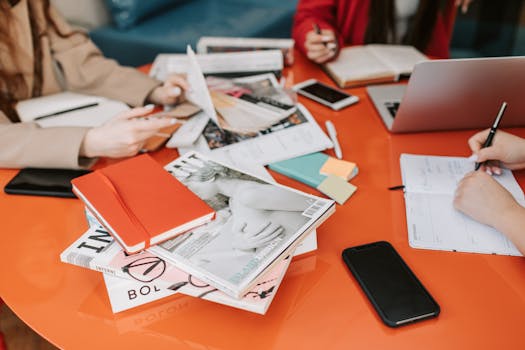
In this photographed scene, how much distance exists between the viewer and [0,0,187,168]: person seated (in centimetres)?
91

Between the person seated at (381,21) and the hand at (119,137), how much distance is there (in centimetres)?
74

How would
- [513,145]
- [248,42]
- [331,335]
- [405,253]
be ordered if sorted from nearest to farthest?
[331,335] < [405,253] < [513,145] < [248,42]

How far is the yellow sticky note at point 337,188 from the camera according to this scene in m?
0.85

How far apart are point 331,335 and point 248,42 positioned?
977 mm

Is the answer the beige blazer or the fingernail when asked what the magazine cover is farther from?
the fingernail

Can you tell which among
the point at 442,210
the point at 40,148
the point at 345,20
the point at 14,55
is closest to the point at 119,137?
the point at 40,148

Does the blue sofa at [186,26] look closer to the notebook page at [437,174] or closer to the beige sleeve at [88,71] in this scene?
the beige sleeve at [88,71]

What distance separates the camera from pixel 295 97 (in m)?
1.16

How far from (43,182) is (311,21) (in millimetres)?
1053

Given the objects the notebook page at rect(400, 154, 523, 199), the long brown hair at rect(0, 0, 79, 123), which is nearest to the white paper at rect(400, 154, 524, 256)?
the notebook page at rect(400, 154, 523, 199)

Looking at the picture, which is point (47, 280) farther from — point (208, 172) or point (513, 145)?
point (513, 145)

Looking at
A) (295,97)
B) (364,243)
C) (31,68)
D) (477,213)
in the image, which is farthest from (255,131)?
(31,68)

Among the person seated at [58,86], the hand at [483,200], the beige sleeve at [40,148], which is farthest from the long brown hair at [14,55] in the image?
the hand at [483,200]

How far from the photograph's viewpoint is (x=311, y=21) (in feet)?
5.08
